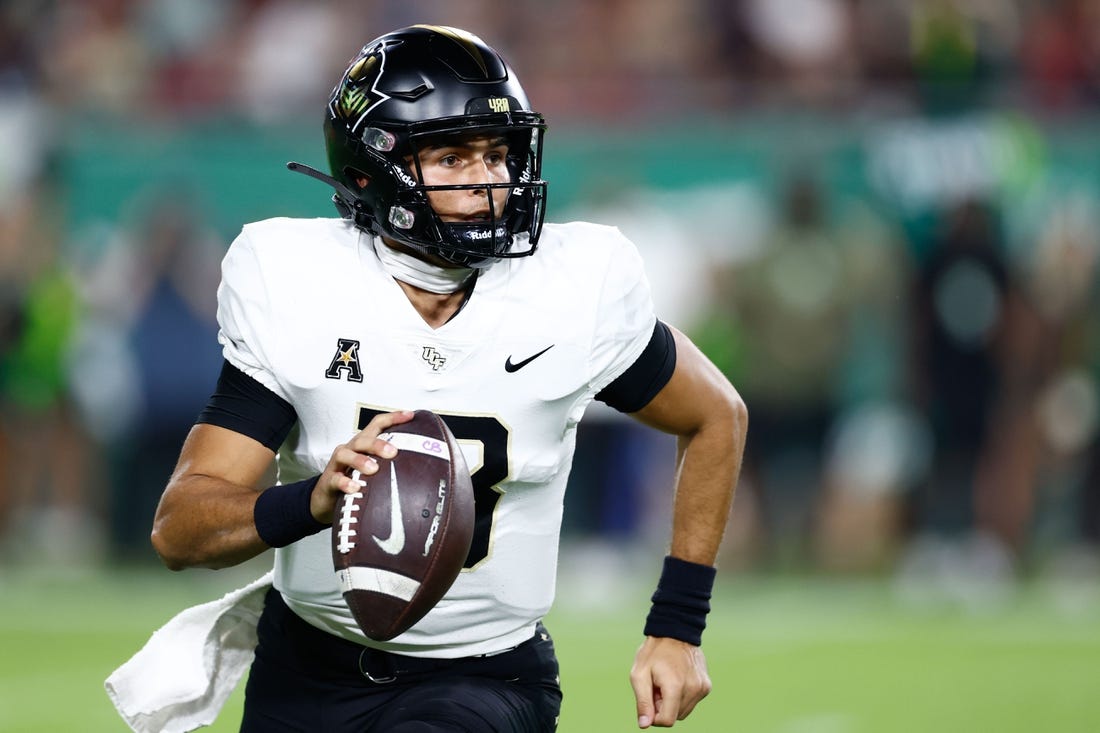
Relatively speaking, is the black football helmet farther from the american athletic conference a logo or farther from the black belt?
the black belt

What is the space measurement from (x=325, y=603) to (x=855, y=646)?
4626 millimetres

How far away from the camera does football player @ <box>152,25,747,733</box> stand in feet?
10.2

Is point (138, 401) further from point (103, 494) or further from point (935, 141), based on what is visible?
point (935, 141)

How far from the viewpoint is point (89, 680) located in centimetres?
660

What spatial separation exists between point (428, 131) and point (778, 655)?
4.53 meters

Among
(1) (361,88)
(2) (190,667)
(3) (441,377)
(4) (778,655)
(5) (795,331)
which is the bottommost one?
(4) (778,655)

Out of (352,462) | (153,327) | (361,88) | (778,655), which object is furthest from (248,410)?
(153,327)

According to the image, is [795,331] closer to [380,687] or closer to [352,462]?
[380,687]

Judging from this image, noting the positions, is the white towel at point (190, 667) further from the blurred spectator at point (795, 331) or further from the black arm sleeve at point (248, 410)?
the blurred spectator at point (795, 331)

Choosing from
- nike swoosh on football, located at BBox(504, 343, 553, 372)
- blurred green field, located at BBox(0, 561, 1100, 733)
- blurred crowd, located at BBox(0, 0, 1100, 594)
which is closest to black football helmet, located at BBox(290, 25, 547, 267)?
nike swoosh on football, located at BBox(504, 343, 553, 372)

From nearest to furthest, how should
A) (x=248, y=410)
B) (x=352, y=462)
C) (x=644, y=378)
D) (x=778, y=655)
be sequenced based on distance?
(x=352, y=462)
(x=248, y=410)
(x=644, y=378)
(x=778, y=655)

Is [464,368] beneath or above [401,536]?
above

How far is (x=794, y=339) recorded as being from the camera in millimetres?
9344

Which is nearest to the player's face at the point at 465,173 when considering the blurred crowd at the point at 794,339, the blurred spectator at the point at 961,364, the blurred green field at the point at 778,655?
the blurred green field at the point at 778,655
